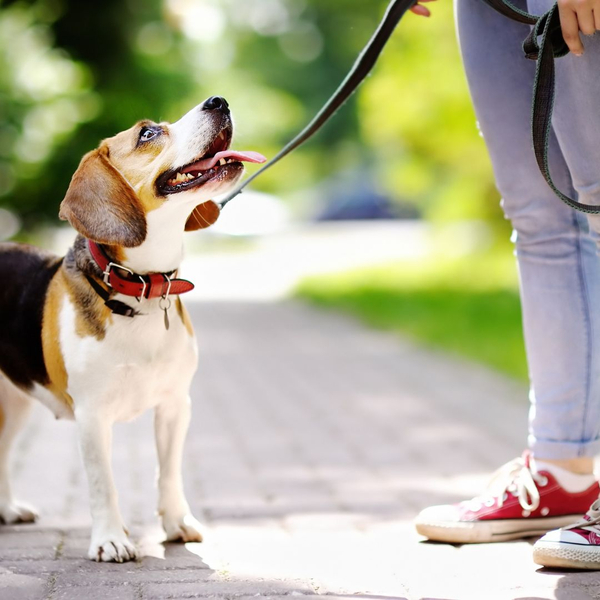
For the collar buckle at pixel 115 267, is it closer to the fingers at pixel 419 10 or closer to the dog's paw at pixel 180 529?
the dog's paw at pixel 180 529

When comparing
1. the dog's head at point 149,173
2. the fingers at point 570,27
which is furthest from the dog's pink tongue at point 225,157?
the fingers at point 570,27

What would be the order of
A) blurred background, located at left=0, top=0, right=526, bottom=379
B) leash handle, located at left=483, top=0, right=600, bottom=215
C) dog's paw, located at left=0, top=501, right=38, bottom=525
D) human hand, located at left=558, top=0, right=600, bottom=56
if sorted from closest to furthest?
human hand, located at left=558, top=0, right=600, bottom=56, leash handle, located at left=483, top=0, right=600, bottom=215, dog's paw, located at left=0, top=501, right=38, bottom=525, blurred background, located at left=0, top=0, right=526, bottom=379

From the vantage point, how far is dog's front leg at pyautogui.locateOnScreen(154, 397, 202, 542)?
3.37 metres

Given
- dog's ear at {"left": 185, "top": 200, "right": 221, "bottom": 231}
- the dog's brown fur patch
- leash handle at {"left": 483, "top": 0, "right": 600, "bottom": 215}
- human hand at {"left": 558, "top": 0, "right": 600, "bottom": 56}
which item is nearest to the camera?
human hand at {"left": 558, "top": 0, "right": 600, "bottom": 56}

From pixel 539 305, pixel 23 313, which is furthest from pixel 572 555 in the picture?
pixel 23 313

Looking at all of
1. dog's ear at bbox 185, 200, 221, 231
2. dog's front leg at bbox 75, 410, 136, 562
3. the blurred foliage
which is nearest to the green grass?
the blurred foliage

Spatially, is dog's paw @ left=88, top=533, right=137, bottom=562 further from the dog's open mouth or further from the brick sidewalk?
the dog's open mouth

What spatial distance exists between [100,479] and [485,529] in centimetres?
129

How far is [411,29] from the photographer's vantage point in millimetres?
15641

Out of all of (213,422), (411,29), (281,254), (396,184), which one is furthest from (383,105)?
(213,422)

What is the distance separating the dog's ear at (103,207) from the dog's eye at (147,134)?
0.51 feet

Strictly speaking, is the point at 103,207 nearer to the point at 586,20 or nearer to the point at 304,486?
the point at 586,20

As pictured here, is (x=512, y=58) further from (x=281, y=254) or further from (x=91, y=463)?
(x=281, y=254)

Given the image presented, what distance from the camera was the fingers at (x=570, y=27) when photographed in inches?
106
